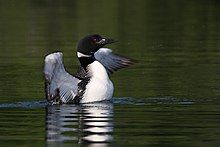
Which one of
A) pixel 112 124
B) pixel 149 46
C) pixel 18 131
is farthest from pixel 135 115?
pixel 149 46

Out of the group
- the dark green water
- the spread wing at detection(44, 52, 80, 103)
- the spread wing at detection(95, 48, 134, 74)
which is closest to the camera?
the dark green water

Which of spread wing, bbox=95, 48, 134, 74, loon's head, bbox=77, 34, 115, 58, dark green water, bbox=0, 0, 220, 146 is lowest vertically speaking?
dark green water, bbox=0, 0, 220, 146

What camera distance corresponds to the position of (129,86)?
2427 cm

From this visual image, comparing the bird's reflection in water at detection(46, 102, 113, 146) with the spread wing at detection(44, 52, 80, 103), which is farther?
the spread wing at detection(44, 52, 80, 103)

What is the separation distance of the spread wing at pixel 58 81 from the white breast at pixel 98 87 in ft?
0.84

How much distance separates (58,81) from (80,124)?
2.74m

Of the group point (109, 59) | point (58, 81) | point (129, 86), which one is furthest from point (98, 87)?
point (129, 86)

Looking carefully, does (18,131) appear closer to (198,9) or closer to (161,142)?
(161,142)

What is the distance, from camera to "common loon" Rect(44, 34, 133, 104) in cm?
2130

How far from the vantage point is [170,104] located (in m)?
21.4

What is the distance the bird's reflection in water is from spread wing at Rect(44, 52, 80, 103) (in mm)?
261

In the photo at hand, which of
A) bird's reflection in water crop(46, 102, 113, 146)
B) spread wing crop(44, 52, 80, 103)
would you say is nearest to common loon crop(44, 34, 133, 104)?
spread wing crop(44, 52, 80, 103)

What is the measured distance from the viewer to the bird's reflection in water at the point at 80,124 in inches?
677

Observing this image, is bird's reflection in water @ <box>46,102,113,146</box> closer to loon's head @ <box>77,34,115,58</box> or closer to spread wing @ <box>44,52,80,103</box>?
spread wing @ <box>44,52,80,103</box>
